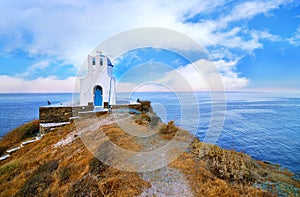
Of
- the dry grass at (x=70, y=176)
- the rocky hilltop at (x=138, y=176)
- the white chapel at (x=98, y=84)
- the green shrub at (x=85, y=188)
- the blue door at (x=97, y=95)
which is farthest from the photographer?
the blue door at (x=97, y=95)

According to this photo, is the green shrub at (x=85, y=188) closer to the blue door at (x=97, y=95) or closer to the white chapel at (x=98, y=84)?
the white chapel at (x=98, y=84)

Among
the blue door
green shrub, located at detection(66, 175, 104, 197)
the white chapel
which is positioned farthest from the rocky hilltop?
the blue door

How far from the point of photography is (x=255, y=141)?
57.4 ft

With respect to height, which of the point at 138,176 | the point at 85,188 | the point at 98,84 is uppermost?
the point at 98,84

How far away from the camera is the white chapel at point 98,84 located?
57.7 feet

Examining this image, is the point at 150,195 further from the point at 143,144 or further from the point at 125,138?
the point at 125,138

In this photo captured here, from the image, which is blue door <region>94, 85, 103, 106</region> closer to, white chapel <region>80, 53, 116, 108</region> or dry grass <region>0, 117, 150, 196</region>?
white chapel <region>80, 53, 116, 108</region>

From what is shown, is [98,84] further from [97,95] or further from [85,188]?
[85,188]

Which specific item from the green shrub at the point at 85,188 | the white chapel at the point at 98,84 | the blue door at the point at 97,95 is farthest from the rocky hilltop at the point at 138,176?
the blue door at the point at 97,95

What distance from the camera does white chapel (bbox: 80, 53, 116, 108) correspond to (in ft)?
57.7

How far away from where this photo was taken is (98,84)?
17.9 m

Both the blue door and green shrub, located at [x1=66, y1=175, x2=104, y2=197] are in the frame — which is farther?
the blue door

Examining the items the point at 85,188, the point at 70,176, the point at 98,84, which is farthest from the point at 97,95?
the point at 85,188

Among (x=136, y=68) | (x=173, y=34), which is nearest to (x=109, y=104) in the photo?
(x=136, y=68)
